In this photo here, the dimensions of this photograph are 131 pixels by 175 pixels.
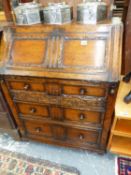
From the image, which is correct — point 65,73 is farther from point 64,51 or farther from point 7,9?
point 7,9

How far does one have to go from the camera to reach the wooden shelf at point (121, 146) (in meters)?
1.43

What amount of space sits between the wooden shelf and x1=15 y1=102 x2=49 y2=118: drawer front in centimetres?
69

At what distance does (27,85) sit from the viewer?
1.15 meters

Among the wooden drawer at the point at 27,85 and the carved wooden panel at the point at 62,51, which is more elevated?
the carved wooden panel at the point at 62,51

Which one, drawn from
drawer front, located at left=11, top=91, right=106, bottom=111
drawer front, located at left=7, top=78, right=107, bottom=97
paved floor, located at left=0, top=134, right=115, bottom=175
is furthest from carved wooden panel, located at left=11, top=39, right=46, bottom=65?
paved floor, located at left=0, top=134, right=115, bottom=175

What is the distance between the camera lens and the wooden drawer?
1.13m

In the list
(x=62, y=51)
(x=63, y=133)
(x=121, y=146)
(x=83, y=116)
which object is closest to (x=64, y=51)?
(x=62, y=51)

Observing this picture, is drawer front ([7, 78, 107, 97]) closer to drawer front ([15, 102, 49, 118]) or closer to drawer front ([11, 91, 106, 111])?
drawer front ([11, 91, 106, 111])

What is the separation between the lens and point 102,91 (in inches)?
40.5

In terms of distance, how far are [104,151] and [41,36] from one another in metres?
1.15

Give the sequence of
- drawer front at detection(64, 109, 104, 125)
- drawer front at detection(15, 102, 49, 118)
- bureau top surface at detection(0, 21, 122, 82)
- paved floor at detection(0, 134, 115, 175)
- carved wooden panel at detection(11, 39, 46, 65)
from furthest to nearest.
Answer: paved floor at detection(0, 134, 115, 175) → drawer front at detection(15, 102, 49, 118) → drawer front at detection(64, 109, 104, 125) → carved wooden panel at detection(11, 39, 46, 65) → bureau top surface at detection(0, 21, 122, 82)

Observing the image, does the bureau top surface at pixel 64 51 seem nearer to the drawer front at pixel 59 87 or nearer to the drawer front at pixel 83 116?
the drawer front at pixel 59 87

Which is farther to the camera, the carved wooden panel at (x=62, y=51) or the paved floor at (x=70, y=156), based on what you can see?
the paved floor at (x=70, y=156)

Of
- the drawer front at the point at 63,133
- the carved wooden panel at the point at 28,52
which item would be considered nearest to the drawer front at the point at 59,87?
the carved wooden panel at the point at 28,52
